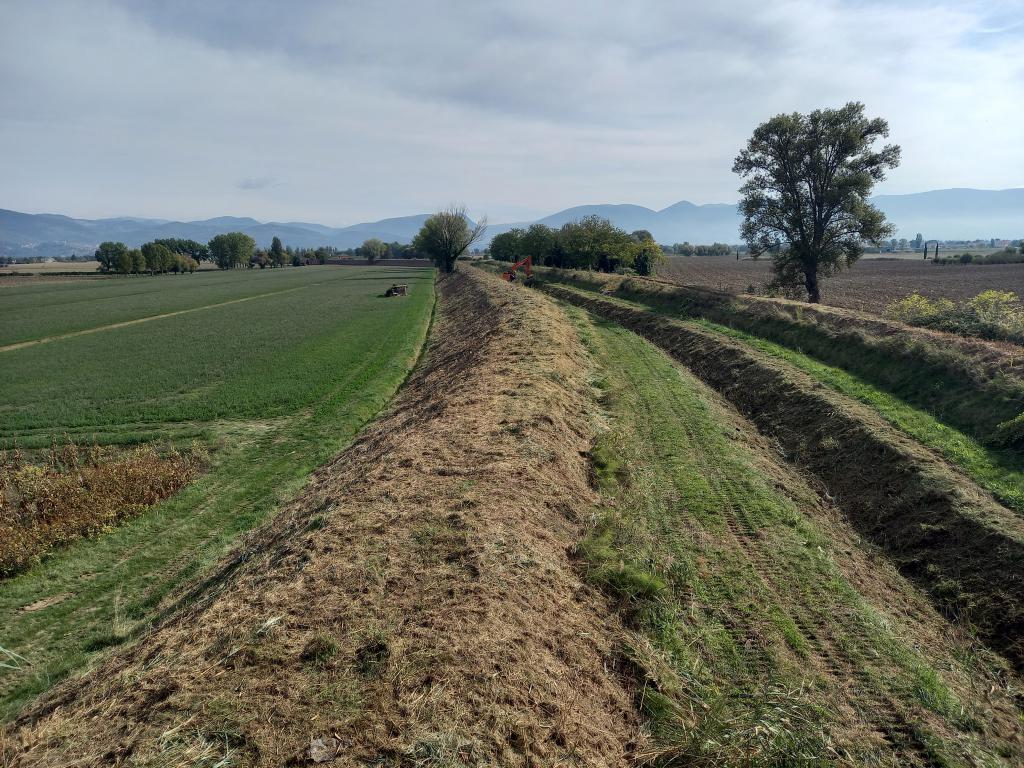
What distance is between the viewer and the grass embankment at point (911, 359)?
42.5 ft

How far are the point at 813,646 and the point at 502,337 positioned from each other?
16.2m

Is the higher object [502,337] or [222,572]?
[502,337]

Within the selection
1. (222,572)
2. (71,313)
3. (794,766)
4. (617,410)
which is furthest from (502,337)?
(71,313)

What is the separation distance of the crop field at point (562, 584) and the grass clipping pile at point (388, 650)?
0.03 m

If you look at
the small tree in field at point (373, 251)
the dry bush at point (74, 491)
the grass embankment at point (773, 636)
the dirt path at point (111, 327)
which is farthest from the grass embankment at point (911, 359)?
the small tree in field at point (373, 251)

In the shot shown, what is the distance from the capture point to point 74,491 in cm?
1172

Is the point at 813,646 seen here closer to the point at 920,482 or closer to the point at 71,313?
the point at 920,482

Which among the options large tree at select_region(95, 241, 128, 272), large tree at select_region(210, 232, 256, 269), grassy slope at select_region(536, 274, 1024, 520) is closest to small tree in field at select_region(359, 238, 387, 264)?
large tree at select_region(210, 232, 256, 269)

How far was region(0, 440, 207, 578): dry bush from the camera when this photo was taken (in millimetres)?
10266

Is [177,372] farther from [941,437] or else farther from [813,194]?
[813,194]

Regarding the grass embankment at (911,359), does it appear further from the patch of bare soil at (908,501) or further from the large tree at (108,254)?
the large tree at (108,254)

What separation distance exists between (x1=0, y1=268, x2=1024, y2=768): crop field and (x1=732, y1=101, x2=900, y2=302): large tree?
71.3 ft

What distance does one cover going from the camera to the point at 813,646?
249 inches

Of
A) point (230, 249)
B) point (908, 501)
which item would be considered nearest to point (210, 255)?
point (230, 249)
